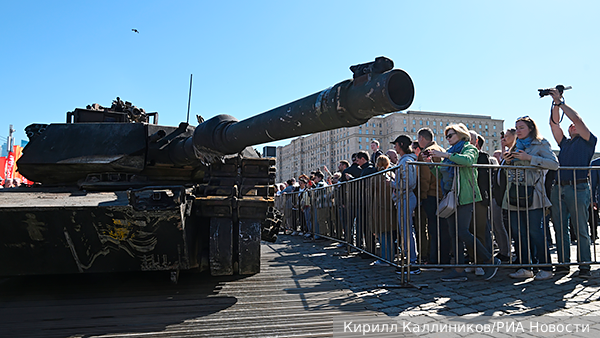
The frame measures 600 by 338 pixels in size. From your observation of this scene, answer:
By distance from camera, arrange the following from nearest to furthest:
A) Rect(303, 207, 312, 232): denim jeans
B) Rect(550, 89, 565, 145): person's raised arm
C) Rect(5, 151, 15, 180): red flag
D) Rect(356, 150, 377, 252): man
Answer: Rect(550, 89, 565, 145): person's raised arm, Rect(356, 150, 377, 252): man, Rect(303, 207, 312, 232): denim jeans, Rect(5, 151, 15, 180): red flag

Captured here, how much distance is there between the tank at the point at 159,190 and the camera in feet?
8.76

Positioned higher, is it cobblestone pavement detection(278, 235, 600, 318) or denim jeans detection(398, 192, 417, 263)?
denim jeans detection(398, 192, 417, 263)

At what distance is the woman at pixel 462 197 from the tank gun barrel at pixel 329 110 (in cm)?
265

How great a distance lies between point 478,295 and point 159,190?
10.9 ft

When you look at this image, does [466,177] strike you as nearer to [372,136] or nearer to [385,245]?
[385,245]

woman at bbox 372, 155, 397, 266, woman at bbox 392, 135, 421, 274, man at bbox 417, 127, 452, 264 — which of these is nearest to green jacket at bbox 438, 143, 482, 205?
man at bbox 417, 127, 452, 264

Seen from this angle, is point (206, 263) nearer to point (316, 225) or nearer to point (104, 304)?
point (104, 304)

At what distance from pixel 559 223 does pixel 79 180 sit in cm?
604

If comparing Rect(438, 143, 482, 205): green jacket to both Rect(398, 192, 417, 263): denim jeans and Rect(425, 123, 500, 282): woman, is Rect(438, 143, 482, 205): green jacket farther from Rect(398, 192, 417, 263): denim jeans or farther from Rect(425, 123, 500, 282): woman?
Rect(398, 192, 417, 263): denim jeans

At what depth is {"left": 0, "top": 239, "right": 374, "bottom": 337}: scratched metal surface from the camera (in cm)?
327

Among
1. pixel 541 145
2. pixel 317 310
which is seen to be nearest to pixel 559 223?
pixel 541 145

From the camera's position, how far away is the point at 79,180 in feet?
17.3

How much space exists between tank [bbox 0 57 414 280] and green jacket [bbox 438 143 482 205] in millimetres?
2235

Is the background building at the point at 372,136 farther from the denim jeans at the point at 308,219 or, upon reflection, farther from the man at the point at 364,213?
the man at the point at 364,213
